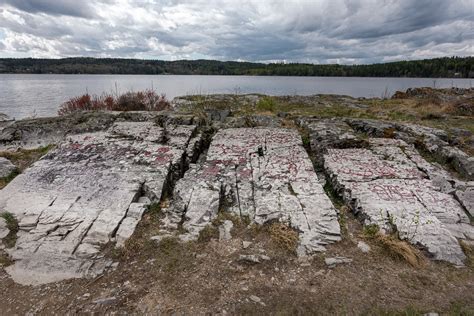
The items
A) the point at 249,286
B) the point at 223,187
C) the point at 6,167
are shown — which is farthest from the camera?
the point at 6,167

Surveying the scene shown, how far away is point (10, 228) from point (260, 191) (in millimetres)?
5218

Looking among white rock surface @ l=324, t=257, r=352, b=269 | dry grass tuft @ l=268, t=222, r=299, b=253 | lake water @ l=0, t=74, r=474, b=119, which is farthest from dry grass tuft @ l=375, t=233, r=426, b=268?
lake water @ l=0, t=74, r=474, b=119

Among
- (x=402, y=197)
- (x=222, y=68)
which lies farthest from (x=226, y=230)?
(x=222, y=68)

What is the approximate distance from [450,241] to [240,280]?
3802 millimetres

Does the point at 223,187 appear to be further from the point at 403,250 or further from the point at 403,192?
the point at 403,192

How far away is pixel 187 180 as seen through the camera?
7348 mm

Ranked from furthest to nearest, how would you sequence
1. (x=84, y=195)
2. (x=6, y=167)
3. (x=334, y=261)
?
(x=6, y=167), (x=84, y=195), (x=334, y=261)

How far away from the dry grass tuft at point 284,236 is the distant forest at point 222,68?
103 m

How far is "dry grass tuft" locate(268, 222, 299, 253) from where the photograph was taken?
5270 mm

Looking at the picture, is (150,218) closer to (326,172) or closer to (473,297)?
(326,172)

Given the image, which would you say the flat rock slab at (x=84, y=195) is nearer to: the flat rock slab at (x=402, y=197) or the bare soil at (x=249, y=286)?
the bare soil at (x=249, y=286)

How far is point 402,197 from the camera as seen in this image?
6.33 m

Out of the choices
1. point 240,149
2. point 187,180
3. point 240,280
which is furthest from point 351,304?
point 240,149

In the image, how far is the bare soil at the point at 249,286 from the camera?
411 cm
